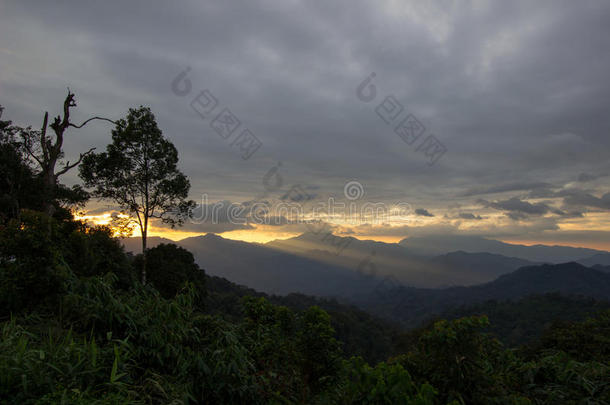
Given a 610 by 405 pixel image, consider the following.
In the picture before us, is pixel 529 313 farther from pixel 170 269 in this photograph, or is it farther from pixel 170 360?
pixel 170 360

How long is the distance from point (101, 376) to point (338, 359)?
798 cm

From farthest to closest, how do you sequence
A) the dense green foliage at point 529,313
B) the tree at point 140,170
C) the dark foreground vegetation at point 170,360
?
the dense green foliage at point 529,313, the tree at point 140,170, the dark foreground vegetation at point 170,360

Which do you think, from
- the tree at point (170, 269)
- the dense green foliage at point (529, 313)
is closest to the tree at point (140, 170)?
the tree at point (170, 269)

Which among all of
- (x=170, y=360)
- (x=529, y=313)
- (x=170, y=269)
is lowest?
(x=529, y=313)

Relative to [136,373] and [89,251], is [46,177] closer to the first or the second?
[89,251]

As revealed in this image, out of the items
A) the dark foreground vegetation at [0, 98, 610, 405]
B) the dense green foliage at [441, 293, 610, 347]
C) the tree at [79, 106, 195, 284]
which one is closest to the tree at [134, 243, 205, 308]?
the tree at [79, 106, 195, 284]

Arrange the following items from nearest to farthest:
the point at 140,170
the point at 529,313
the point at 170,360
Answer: the point at 170,360 → the point at 140,170 → the point at 529,313

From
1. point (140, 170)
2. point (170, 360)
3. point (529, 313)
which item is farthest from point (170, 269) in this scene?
point (529, 313)

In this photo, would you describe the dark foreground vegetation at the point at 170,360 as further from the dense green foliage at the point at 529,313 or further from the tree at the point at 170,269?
the dense green foliage at the point at 529,313

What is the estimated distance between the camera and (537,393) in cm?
738

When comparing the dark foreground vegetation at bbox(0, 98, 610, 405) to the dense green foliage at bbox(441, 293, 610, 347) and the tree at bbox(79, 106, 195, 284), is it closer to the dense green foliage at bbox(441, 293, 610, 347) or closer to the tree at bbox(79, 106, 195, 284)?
the tree at bbox(79, 106, 195, 284)

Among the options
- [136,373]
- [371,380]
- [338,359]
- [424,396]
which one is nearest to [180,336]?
[136,373]

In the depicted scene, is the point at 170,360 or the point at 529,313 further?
the point at 529,313

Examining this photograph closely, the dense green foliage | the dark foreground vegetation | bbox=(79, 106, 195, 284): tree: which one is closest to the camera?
the dark foreground vegetation
